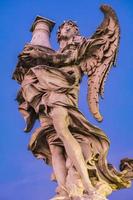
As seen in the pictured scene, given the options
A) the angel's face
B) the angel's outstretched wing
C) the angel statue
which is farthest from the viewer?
the angel's face

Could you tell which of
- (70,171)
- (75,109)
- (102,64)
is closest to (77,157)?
(70,171)

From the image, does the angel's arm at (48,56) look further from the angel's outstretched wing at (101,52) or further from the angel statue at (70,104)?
the angel's outstretched wing at (101,52)

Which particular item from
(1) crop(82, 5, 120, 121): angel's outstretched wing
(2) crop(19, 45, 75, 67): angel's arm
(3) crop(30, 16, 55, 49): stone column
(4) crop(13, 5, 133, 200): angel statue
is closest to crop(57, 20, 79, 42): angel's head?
(4) crop(13, 5, 133, 200): angel statue

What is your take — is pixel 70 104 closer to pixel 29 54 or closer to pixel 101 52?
pixel 29 54

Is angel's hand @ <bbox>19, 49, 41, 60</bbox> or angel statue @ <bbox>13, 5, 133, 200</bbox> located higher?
angel's hand @ <bbox>19, 49, 41, 60</bbox>

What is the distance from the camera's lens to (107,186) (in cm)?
903

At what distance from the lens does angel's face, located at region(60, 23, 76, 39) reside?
33.4 ft

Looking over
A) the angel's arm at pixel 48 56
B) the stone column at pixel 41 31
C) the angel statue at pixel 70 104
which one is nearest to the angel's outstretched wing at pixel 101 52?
the angel statue at pixel 70 104

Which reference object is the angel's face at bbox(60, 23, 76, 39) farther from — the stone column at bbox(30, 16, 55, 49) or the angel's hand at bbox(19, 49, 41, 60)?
the angel's hand at bbox(19, 49, 41, 60)

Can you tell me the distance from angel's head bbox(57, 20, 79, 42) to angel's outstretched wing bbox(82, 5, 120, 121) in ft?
1.33

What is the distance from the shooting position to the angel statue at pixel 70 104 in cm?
883

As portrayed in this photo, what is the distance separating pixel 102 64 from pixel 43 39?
132 centimetres

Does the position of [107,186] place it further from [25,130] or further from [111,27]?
[111,27]

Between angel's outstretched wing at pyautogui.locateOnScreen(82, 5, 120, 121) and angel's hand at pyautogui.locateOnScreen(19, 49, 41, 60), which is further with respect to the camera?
angel's outstretched wing at pyautogui.locateOnScreen(82, 5, 120, 121)
